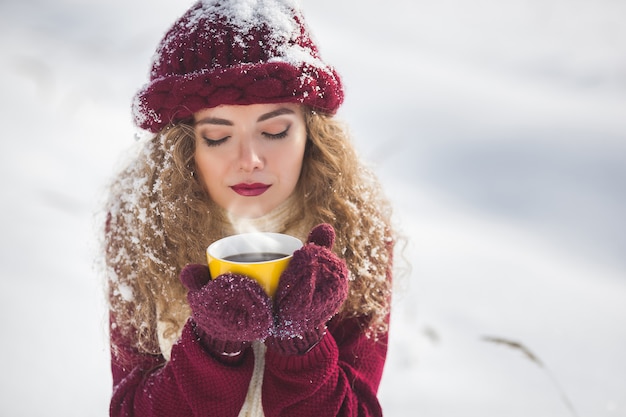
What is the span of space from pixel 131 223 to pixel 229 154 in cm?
38

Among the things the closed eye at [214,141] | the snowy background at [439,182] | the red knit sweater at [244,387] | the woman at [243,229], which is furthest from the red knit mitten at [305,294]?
the snowy background at [439,182]

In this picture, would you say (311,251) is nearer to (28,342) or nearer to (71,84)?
(28,342)

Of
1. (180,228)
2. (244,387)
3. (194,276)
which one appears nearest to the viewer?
(194,276)

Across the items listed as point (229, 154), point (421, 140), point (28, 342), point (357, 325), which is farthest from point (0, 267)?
point (421, 140)

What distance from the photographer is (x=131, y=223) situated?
1.43 m

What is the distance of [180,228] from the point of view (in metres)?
1.39

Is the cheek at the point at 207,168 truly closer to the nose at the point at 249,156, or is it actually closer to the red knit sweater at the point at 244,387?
the nose at the point at 249,156

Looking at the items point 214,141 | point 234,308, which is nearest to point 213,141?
point 214,141

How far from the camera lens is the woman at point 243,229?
1.10 meters

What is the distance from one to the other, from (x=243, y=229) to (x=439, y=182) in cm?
202

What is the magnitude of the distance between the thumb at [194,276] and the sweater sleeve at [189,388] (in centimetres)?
13

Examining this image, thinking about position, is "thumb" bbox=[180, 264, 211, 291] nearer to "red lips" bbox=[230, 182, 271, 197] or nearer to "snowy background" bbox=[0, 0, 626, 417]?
"red lips" bbox=[230, 182, 271, 197]

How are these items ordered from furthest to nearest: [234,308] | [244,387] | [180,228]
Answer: [180,228] < [244,387] < [234,308]

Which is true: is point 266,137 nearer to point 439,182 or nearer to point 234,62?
point 234,62
